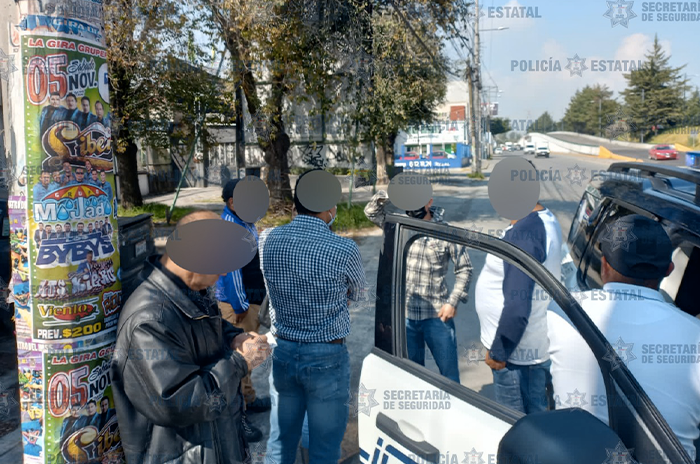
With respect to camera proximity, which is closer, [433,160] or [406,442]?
[406,442]

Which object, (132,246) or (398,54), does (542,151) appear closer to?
(398,54)

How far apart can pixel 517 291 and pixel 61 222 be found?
2022 millimetres

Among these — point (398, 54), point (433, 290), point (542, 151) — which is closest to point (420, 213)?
point (433, 290)

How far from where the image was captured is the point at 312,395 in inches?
97.4

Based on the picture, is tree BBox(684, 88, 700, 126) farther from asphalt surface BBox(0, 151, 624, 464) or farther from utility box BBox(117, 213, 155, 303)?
utility box BBox(117, 213, 155, 303)

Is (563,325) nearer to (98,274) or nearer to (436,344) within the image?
(436,344)

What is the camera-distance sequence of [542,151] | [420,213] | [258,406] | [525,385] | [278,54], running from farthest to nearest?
[542,151] → [278,54] → [258,406] → [420,213] → [525,385]

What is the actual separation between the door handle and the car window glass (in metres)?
0.28

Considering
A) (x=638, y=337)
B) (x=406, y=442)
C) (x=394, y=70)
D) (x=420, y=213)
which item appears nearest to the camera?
(x=638, y=337)

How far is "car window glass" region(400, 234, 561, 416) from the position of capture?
2504 millimetres

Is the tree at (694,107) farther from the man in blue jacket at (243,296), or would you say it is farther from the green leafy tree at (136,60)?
the green leafy tree at (136,60)

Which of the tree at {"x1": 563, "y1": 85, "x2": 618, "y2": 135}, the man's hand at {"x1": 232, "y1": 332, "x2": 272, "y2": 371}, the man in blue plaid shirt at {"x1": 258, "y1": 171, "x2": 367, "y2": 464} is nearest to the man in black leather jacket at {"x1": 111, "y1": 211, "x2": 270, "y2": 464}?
the man's hand at {"x1": 232, "y1": 332, "x2": 272, "y2": 371}

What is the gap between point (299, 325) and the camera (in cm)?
249

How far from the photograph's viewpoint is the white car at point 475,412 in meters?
1.12
